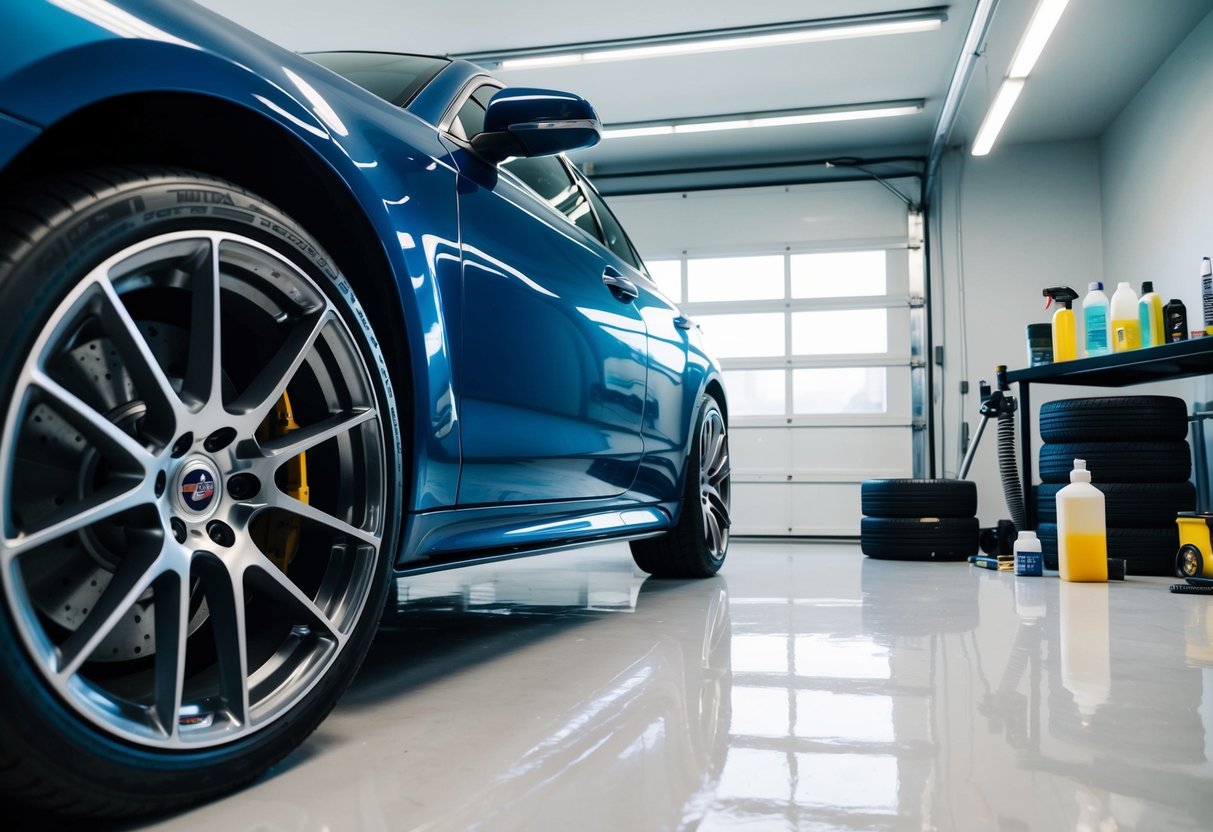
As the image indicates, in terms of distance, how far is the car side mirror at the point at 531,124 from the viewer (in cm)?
170

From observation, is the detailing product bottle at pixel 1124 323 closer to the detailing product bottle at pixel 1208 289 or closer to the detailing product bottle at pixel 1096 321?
the detailing product bottle at pixel 1096 321

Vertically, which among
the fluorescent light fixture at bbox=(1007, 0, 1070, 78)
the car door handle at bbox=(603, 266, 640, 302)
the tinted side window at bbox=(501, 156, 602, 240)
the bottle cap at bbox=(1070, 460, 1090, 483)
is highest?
the fluorescent light fixture at bbox=(1007, 0, 1070, 78)

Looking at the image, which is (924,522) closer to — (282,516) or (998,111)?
(998,111)

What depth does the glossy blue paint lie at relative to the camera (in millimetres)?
871

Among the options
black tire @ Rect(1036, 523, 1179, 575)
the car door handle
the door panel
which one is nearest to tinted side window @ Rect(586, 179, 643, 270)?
the car door handle

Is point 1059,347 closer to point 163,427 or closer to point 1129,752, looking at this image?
point 1129,752

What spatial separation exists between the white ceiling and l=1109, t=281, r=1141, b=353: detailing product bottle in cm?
266

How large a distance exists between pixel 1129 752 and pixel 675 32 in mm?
6245

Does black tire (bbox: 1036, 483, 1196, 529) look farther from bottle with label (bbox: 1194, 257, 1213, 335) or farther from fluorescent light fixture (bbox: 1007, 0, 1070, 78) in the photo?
fluorescent light fixture (bbox: 1007, 0, 1070, 78)

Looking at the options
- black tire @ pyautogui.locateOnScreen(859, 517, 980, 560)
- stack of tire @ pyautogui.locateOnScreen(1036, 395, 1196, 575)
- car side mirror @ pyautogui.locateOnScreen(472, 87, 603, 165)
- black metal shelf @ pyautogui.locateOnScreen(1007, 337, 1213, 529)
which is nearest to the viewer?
car side mirror @ pyautogui.locateOnScreen(472, 87, 603, 165)

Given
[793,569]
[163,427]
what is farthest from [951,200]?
[163,427]

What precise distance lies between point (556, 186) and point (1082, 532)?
110 inches

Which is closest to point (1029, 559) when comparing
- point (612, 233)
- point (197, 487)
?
point (612, 233)

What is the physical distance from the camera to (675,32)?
21.7 feet
